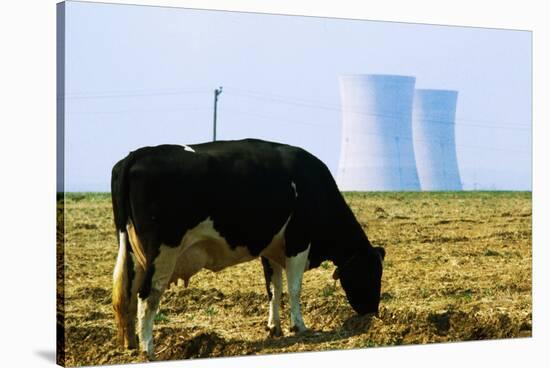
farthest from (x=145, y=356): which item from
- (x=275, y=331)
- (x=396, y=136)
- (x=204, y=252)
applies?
(x=396, y=136)

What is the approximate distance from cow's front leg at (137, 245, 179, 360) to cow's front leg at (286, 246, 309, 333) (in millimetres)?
Answer: 1536

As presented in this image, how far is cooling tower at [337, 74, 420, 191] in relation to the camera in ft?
42.7

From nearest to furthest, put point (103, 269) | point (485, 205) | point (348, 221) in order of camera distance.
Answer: point (103, 269), point (348, 221), point (485, 205)

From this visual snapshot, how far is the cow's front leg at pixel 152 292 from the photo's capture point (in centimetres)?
1127

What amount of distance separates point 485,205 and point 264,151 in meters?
3.66

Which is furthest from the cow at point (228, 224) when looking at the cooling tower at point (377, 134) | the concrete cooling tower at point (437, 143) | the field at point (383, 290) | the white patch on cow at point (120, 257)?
the concrete cooling tower at point (437, 143)

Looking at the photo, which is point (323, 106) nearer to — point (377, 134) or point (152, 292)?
point (377, 134)

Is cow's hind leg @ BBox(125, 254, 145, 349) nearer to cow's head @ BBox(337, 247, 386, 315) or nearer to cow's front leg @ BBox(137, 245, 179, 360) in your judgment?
cow's front leg @ BBox(137, 245, 179, 360)

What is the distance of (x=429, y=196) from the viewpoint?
13.8 metres

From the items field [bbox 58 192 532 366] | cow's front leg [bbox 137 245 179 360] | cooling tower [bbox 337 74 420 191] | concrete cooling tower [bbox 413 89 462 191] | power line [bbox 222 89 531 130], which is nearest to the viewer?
cow's front leg [bbox 137 245 179 360]

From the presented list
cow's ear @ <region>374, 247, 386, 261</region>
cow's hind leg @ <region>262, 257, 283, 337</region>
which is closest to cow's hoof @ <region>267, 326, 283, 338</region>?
cow's hind leg @ <region>262, 257, 283, 337</region>

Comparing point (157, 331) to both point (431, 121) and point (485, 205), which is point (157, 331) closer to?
point (431, 121)

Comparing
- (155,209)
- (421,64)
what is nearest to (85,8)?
(155,209)

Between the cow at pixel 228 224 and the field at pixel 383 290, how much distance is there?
266mm
